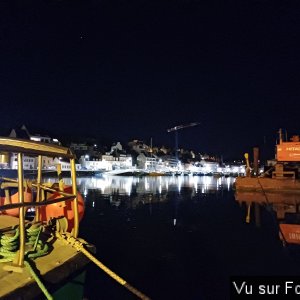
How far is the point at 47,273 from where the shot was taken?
12.6ft

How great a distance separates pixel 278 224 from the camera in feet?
53.6

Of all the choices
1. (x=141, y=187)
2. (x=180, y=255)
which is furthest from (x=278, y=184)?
(x=141, y=187)

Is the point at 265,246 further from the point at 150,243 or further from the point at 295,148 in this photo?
the point at 295,148

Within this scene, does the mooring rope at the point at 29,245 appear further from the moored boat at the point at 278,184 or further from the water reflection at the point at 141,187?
the water reflection at the point at 141,187

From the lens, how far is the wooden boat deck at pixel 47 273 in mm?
3354

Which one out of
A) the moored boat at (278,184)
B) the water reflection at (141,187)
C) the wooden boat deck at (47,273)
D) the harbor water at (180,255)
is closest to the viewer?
the wooden boat deck at (47,273)

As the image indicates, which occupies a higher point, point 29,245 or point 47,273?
point 29,245

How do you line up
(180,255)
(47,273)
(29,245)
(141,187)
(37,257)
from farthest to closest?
1. (141,187)
2. (180,255)
3. (29,245)
4. (37,257)
5. (47,273)

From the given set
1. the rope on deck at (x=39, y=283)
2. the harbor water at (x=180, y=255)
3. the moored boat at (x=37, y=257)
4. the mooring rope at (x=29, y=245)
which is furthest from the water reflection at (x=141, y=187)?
the rope on deck at (x=39, y=283)

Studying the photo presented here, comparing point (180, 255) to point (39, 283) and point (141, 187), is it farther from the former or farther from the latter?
point (141, 187)

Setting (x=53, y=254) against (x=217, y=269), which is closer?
(x=53, y=254)

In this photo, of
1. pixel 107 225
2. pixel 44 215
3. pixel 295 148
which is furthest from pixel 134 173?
pixel 44 215

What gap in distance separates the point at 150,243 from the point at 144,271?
3.23 metres

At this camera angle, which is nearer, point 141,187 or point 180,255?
point 180,255
